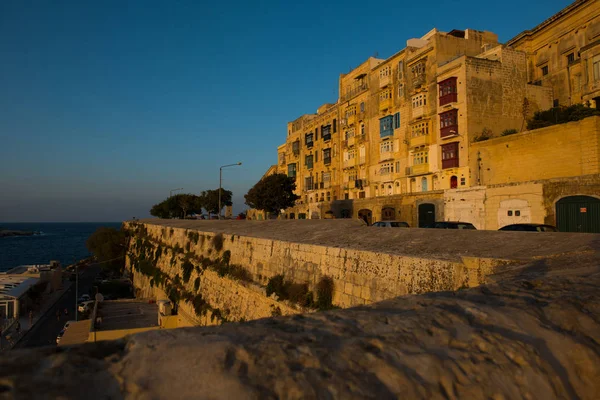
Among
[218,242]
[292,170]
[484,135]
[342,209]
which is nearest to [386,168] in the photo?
[342,209]

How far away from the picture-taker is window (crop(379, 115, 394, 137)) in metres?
35.4

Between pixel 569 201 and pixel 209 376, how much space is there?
20.0 m

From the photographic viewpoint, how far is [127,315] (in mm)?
21969

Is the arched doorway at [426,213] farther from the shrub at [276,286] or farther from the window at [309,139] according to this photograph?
the window at [309,139]

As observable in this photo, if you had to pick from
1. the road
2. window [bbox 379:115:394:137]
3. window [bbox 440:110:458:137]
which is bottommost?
the road

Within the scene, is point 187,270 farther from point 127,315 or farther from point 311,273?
point 311,273

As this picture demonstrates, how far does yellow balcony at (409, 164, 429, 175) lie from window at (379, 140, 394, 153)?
390cm

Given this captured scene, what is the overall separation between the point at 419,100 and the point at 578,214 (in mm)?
17744

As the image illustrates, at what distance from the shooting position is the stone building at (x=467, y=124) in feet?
67.7

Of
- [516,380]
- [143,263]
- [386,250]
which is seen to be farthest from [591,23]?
[143,263]

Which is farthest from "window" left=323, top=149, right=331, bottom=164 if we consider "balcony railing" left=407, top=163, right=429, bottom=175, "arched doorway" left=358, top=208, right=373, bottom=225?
"balcony railing" left=407, top=163, right=429, bottom=175

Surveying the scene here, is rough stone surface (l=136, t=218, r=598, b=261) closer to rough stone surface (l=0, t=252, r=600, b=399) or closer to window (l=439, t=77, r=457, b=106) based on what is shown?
rough stone surface (l=0, t=252, r=600, b=399)

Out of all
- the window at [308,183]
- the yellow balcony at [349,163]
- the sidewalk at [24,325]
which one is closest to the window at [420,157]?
the yellow balcony at [349,163]

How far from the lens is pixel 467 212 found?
22.8 m
